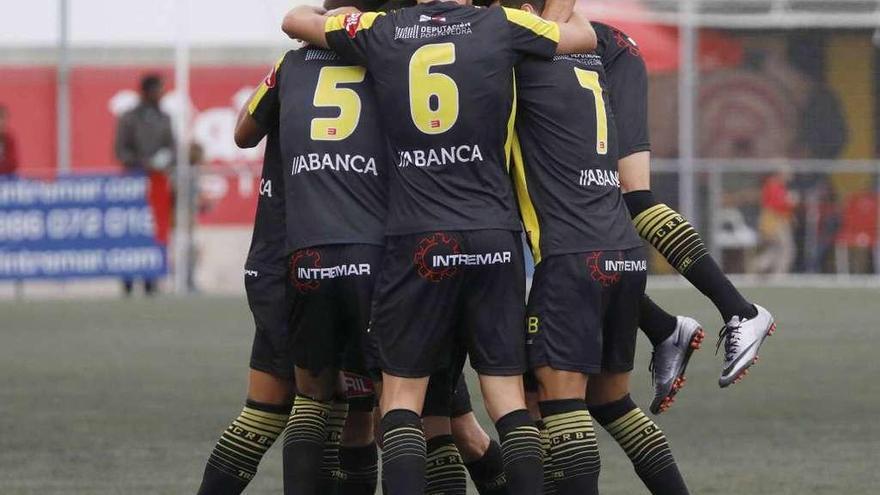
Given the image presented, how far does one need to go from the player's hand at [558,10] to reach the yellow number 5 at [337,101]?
1.97 ft

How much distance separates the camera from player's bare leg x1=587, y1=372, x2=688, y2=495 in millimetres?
6773

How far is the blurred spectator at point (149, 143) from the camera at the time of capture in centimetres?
2111

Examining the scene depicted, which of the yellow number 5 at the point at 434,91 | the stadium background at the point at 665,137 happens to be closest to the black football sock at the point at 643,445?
the yellow number 5 at the point at 434,91

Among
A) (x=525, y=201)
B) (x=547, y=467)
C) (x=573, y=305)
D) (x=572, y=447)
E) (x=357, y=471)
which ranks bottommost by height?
(x=357, y=471)

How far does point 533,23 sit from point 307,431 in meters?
1.46

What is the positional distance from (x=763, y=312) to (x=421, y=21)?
1.66 metres

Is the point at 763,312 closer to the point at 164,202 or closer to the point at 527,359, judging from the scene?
the point at 527,359

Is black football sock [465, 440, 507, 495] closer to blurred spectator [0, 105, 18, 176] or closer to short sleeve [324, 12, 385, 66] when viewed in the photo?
short sleeve [324, 12, 385, 66]

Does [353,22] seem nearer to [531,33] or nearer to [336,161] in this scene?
[336,161]

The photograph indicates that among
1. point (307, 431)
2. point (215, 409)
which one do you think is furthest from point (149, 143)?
point (307, 431)

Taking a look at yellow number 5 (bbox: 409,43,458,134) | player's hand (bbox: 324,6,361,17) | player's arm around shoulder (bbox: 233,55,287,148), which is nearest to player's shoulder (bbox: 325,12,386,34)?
player's hand (bbox: 324,6,361,17)

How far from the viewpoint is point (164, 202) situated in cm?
2111

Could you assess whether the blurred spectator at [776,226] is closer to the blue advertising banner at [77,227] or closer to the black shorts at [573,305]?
the blue advertising banner at [77,227]

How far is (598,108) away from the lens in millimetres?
6512
